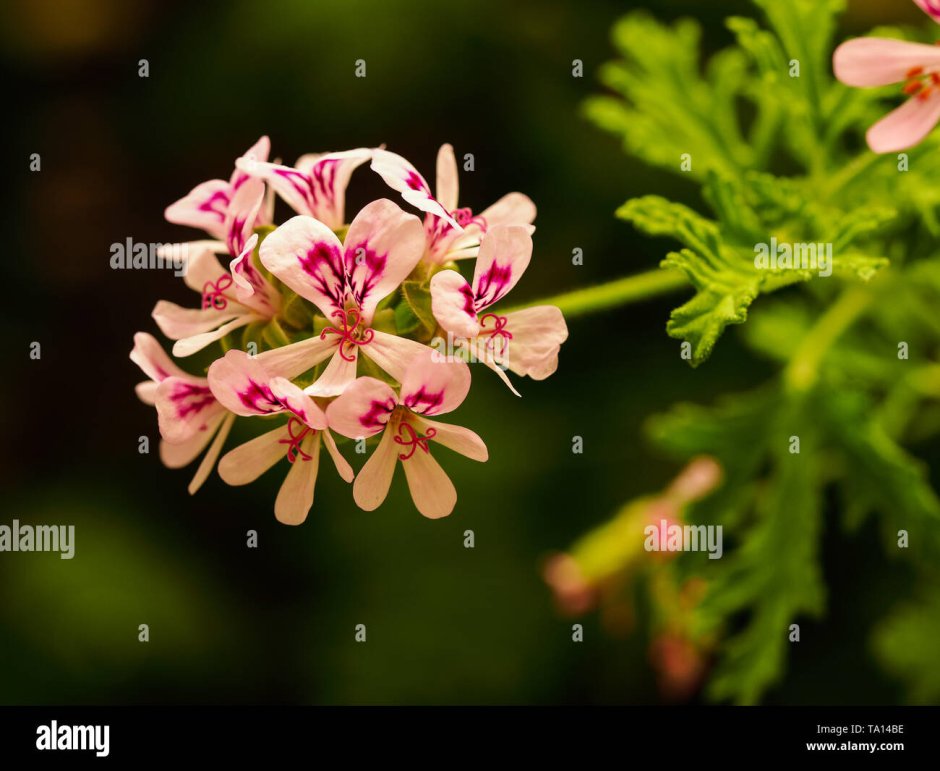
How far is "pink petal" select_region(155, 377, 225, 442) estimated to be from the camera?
1886 millimetres

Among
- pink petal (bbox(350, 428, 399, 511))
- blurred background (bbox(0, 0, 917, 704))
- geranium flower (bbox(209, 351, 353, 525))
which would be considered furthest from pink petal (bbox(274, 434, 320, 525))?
blurred background (bbox(0, 0, 917, 704))

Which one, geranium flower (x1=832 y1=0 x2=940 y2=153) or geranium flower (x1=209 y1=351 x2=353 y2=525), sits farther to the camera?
geranium flower (x1=832 y1=0 x2=940 y2=153)

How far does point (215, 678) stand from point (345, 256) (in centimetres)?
283

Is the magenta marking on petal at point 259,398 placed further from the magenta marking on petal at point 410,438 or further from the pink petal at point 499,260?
the pink petal at point 499,260

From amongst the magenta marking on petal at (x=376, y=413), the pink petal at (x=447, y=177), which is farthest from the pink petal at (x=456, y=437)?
the pink petal at (x=447, y=177)

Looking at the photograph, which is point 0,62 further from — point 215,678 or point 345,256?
point 345,256

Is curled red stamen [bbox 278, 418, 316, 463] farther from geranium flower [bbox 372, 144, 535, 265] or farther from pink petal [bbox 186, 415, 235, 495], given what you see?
geranium flower [bbox 372, 144, 535, 265]

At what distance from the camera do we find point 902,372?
3141mm

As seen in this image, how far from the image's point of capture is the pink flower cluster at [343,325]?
1709 millimetres

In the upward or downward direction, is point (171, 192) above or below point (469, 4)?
below

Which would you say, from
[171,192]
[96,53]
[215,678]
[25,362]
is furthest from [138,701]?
[96,53]

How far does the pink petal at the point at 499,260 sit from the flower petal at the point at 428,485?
11.8 inches

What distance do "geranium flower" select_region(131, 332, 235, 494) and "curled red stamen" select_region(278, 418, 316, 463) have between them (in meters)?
0.18

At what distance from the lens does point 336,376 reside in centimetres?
173
